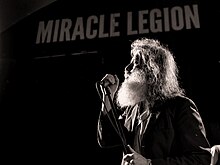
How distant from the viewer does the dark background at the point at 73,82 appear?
216cm

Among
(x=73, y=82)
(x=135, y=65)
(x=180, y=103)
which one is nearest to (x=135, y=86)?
(x=135, y=65)

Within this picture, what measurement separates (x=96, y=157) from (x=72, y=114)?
34cm

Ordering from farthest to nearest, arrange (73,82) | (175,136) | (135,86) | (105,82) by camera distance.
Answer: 1. (73,82)
2. (135,86)
3. (105,82)
4. (175,136)

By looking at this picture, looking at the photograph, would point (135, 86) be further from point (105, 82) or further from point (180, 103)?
point (180, 103)

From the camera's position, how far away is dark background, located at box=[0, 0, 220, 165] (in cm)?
216

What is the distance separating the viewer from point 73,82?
7.83 feet

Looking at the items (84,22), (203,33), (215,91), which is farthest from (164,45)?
(84,22)

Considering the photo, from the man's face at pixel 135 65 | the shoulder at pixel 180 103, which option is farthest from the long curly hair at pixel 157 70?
the shoulder at pixel 180 103

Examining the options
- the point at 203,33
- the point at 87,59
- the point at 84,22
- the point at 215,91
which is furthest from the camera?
the point at 84,22

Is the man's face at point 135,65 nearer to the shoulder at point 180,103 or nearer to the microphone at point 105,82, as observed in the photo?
the microphone at point 105,82

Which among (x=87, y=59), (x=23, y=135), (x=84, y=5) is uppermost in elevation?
(x=84, y=5)

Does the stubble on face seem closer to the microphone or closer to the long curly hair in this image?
the long curly hair

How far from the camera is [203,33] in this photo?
89.3 inches

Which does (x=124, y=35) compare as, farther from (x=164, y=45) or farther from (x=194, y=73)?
(x=194, y=73)
